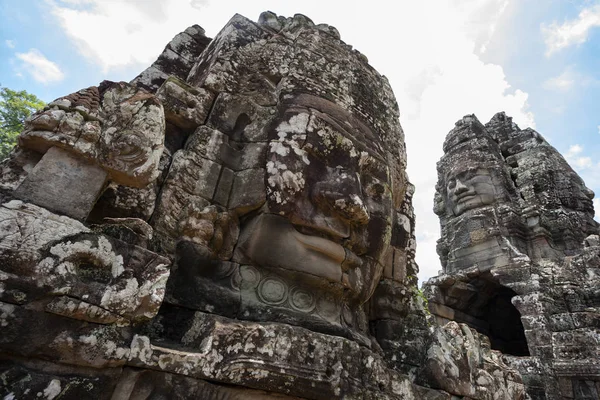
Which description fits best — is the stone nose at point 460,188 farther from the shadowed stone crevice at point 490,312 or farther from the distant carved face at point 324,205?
the distant carved face at point 324,205

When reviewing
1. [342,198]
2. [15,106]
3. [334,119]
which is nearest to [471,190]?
[334,119]

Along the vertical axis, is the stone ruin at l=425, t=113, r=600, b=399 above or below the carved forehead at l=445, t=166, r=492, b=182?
below

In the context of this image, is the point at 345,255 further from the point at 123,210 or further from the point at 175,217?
the point at 123,210

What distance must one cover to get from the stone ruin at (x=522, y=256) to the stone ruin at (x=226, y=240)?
4318 millimetres

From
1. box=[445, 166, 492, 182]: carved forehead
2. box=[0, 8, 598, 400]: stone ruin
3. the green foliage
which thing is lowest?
box=[0, 8, 598, 400]: stone ruin

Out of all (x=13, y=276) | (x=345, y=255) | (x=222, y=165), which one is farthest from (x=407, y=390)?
(x=13, y=276)

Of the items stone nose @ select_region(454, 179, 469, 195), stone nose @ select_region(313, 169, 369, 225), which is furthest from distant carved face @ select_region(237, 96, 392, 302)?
stone nose @ select_region(454, 179, 469, 195)

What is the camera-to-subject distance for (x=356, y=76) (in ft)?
14.0

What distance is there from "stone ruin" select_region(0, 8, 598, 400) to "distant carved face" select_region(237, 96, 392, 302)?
0.05 feet

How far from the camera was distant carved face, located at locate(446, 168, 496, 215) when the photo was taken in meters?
10.5

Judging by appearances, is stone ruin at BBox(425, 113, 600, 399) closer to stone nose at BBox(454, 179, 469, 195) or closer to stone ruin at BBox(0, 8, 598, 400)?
stone nose at BBox(454, 179, 469, 195)

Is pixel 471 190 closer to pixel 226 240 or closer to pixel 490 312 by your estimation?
pixel 490 312

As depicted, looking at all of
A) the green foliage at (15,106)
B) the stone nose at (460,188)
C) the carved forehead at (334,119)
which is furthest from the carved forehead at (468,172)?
the green foliage at (15,106)

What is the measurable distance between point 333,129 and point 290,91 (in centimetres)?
61
